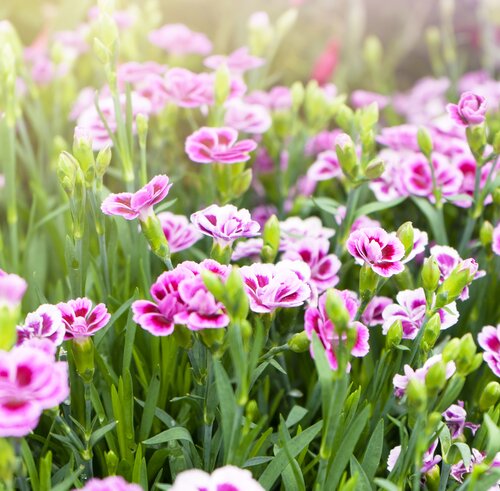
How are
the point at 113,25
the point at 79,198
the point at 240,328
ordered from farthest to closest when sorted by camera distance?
the point at 113,25 < the point at 79,198 < the point at 240,328

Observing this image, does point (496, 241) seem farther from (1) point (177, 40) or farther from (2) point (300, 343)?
(1) point (177, 40)

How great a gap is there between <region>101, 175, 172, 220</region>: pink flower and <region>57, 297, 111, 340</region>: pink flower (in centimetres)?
11

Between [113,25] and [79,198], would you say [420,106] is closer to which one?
[113,25]

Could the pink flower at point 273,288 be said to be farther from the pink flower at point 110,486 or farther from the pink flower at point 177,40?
the pink flower at point 177,40

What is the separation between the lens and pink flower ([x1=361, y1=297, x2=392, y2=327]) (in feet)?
3.13

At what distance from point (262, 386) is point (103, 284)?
0.83ft

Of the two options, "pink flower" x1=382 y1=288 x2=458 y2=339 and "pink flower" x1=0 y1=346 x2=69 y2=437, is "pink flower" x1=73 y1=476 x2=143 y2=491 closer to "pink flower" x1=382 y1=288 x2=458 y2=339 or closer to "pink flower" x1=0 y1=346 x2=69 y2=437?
"pink flower" x1=0 y1=346 x2=69 y2=437

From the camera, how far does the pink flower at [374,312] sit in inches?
37.5

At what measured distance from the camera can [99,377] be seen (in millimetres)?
915

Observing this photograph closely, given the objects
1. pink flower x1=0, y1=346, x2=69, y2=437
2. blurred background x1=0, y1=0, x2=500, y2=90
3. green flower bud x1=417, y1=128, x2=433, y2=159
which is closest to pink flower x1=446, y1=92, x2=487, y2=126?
green flower bud x1=417, y1=128, x2=433, y2=159

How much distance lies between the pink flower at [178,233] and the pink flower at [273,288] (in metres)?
0.21

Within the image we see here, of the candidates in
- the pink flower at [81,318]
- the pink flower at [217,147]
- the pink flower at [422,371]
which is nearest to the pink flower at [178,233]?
the pink flower at [217,147]

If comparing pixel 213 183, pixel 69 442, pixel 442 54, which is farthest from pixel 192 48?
pixel 442 54

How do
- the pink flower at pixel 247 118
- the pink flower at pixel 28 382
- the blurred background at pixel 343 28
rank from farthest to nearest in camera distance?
the blurred background at pixel 343 28 < the pink flower at pixel 247 118 < the pink flower at pixel 28 382
